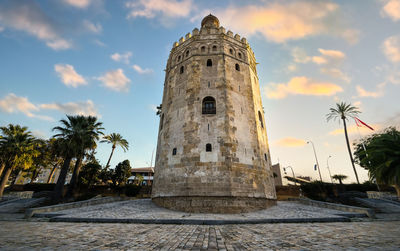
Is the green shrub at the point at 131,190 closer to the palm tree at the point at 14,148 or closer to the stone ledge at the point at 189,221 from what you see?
the palm tree at the point at 14,148

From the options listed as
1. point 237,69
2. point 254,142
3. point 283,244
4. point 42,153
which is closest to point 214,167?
point 254,142

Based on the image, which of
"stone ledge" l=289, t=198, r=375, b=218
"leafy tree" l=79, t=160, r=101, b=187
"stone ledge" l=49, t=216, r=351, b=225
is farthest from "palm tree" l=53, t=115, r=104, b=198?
"stone ledge" l=289, t=198, r=375, b=218

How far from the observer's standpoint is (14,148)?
22.8 m

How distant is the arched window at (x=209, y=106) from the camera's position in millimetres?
16650

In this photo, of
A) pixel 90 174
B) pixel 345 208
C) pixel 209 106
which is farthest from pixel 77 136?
pixel 345 208

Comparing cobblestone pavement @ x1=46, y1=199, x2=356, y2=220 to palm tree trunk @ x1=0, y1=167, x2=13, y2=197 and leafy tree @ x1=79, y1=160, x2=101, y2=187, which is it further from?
palm tree trunk @ x1=0, y1=167, x2=13, y2=197

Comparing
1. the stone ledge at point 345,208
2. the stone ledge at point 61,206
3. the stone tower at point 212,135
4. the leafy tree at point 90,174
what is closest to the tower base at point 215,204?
the stone tower at point 212,135

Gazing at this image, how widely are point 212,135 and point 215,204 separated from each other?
5352 millimetres

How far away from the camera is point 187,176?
14.5 meters

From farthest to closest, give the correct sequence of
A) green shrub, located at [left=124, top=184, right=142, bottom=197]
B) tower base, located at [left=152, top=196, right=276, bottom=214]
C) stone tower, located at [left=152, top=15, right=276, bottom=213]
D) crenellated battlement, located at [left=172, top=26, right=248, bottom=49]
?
green shrub, located at [left=124, top=184, right=142, bottom=197] < crenellated battlement, located at [left=172, top=26, right=248, bottom=49] < stone tower, located at [left=152, top=15, right=276, bottom=213] < tower base, located at [left=152, top=196, right=276, bottom=214]

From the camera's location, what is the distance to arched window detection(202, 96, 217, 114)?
16650mm

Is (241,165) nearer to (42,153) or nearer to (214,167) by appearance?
(214,167)

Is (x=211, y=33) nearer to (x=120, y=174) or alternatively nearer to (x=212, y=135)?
(x=212, y=135)

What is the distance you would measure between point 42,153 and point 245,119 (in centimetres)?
3280
